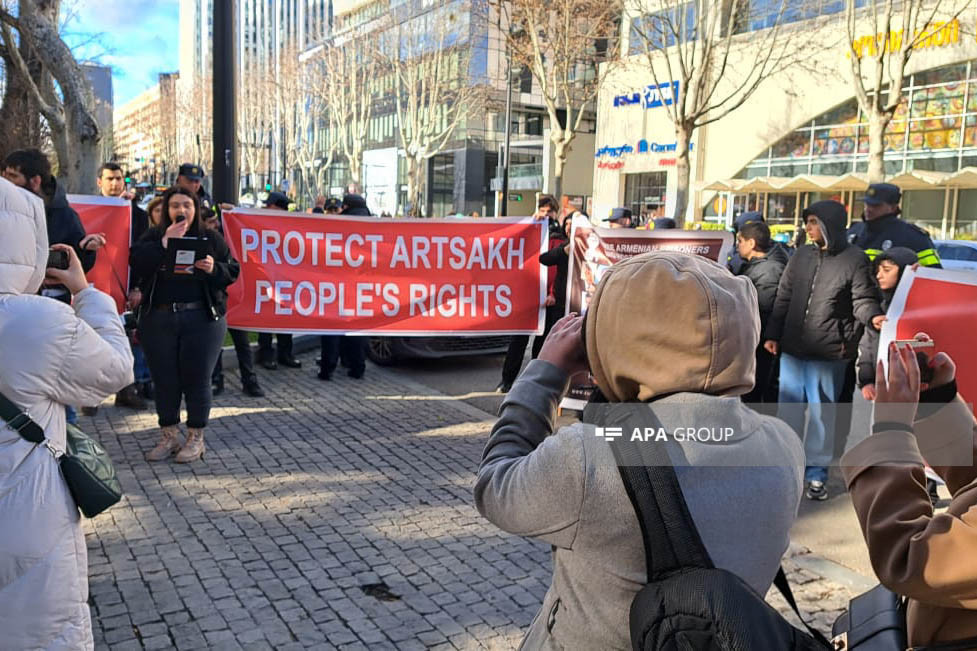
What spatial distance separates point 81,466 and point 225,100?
7007 millimetres

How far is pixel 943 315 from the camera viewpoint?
12.1 ft

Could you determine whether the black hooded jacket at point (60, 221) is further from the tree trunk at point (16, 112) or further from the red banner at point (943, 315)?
the tree trunk at point (16, 112)

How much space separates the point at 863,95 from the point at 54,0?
18525 millimetres

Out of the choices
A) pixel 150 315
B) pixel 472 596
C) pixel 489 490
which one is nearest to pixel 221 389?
pixel 150 315

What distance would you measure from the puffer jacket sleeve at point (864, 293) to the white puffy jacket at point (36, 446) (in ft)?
15.8

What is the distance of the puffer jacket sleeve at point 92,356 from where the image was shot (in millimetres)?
2420

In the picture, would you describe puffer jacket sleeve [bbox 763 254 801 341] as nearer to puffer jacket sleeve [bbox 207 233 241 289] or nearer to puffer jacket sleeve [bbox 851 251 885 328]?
puffer jacket sleeve [bbox 851 251 885 328]

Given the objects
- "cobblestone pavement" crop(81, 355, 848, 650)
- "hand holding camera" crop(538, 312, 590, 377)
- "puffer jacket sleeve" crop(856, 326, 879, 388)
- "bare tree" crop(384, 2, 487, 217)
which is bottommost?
"cobblestone pavement" crop(81, 355, 848, 650)

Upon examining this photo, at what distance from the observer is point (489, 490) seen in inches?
61.5

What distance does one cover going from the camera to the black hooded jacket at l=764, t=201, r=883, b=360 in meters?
5.63

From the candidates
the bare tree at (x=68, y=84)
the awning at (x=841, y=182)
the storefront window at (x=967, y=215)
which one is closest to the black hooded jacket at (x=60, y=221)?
the bare tree at (x=68, y=84)

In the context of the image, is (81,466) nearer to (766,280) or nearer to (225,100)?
(766,280)

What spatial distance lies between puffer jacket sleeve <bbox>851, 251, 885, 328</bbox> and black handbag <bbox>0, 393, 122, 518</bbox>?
Answer: 4808mm

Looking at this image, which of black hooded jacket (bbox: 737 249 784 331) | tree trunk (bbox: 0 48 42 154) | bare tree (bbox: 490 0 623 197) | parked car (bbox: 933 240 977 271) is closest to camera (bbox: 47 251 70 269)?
black hooded jacket (bbox: 737 249 784 331)
